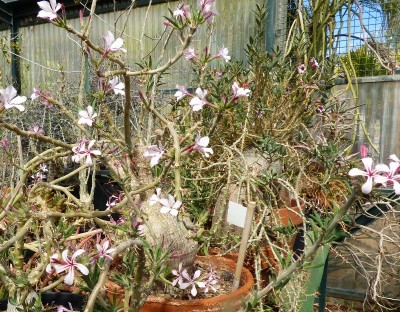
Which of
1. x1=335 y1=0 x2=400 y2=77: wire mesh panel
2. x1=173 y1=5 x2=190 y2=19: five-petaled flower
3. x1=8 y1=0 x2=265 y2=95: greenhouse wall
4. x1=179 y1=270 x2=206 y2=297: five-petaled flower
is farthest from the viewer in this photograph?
x1=8 y1=0 x2=265 y2=95: greenhouse wall

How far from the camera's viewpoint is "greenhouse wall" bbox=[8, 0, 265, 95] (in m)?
3.86

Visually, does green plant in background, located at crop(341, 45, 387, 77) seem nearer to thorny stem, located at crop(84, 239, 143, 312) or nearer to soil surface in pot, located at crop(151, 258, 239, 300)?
soil surface in pot, located at crop(151, 258, 239, 300)

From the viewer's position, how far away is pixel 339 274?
2893mm

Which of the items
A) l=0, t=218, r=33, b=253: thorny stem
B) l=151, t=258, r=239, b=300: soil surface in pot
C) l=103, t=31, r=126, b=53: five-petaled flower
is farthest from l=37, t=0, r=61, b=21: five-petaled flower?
l=151, t=258, r=239, b=300: soil surface in pot

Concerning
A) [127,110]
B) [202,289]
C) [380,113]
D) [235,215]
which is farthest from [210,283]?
[380,113]

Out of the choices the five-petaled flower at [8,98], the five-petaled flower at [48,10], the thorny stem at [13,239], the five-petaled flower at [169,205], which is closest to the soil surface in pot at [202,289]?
the five-petaled flower at [169,205]

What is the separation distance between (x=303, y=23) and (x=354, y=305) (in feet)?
6.53

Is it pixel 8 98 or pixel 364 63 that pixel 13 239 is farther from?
pixel 364 63

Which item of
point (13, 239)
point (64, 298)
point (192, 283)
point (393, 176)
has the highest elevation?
point (393, 176)

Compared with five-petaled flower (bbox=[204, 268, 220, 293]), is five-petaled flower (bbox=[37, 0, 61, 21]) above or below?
above

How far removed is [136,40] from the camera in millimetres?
3279

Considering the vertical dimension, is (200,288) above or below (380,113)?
below

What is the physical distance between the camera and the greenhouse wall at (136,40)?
3863 millimetres

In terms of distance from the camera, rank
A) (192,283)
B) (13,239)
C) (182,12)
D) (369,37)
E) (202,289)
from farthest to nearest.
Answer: (369,37) < (202,289) < (192,283) < (182,12) < (13,239)
